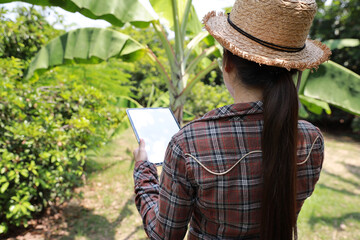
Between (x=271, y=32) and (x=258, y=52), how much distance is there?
92 millimetres

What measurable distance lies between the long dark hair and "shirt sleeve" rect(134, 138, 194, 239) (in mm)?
267

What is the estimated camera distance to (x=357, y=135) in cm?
957

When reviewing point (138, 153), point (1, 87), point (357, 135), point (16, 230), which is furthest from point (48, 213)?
point (357, 135)

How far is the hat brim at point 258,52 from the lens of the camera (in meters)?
0.83

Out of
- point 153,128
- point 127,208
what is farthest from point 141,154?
point 127,208

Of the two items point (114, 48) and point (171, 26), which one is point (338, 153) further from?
point (114, 48)

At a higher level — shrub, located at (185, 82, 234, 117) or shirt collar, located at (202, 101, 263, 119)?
shirt collar, located at (202, 101, 263, 119)

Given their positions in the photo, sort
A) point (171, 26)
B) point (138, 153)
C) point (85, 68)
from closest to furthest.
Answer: point (138, 153)
point (171, 26)
point (85, 68)

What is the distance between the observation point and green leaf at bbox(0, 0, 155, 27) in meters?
2.45

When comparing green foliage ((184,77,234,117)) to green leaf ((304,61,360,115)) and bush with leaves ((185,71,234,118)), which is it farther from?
green leaf ((304,61,360,115))

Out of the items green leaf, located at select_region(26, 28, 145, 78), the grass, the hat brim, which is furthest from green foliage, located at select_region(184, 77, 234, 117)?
the hat brim

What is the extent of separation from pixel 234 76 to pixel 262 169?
14.2 inches

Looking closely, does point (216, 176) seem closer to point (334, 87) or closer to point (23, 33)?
point (334, 87)

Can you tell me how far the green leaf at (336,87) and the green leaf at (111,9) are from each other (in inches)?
88.6
